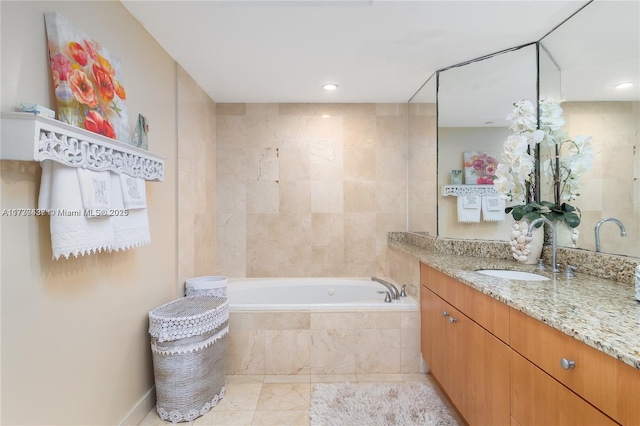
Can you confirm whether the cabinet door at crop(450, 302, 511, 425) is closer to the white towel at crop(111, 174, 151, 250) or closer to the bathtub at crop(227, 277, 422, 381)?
the bathtub at crop(227, 277, 422, 381)

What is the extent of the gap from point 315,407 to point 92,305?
4.39 ft

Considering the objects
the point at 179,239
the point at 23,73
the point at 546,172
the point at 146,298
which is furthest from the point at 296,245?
the point at 23,73

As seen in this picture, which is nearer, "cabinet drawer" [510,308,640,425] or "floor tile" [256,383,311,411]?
"cabinet drawer" [510,308,640,425]

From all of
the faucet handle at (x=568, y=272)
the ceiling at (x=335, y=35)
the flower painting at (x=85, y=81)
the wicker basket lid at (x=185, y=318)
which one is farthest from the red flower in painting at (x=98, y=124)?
the faucet handle at (x=568, y=272)

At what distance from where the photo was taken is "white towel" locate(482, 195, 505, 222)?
7.18 feet

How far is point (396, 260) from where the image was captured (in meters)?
2.93

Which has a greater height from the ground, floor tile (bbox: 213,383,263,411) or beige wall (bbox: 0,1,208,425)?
beige wall (bbox: 0,1,208,425)

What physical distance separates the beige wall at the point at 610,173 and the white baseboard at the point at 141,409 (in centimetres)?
255

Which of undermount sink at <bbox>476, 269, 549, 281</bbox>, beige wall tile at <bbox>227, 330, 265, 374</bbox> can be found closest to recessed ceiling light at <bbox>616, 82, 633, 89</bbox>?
undermount sink at <bbox>476, 269, 549, 281</bbox>

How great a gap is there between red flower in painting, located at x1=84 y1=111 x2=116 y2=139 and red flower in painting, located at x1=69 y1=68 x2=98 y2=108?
0.04 m

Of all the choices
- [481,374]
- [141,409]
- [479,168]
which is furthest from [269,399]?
[479,168]

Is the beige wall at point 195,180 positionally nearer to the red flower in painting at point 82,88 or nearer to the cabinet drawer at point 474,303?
the red flower in painting at point 82,88

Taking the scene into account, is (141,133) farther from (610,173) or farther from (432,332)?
(610,173)

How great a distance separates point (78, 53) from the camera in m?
1.26
